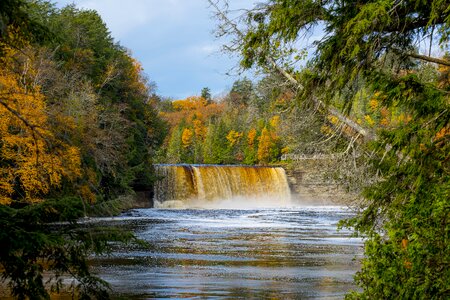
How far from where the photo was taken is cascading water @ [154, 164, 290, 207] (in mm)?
43312

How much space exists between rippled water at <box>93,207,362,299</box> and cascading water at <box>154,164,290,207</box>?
14.5m

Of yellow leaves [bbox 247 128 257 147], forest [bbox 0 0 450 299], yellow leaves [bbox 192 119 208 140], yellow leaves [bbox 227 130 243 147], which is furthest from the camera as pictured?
yellow leaves [bbox 192 119 208 140]

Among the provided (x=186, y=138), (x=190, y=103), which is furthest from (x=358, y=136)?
(x=190, y=103)

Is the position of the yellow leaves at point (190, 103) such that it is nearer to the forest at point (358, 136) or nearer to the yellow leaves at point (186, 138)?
the yellow leaves at point (186, 138)

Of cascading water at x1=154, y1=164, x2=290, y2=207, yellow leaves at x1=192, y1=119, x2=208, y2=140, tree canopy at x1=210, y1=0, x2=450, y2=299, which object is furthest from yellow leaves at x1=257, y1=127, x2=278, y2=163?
tree canopy at x1=210, y1=0, x2=450, y2=299

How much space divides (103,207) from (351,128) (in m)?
6.43

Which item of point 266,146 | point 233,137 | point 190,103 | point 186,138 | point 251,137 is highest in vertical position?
point 190,103

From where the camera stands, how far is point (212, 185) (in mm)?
44469

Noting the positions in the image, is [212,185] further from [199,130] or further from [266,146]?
[199,130]

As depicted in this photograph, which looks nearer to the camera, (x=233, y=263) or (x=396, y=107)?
(x=396, y=107)

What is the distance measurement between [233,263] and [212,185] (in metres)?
28.0

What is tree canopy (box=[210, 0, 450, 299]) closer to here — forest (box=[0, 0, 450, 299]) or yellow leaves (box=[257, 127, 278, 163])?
forest (box=[0, 0, 450, 299])

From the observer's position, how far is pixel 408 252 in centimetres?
621

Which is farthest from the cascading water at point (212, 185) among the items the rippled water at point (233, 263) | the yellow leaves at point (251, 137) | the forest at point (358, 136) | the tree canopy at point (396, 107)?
the tree canopy at point (396, 107)
